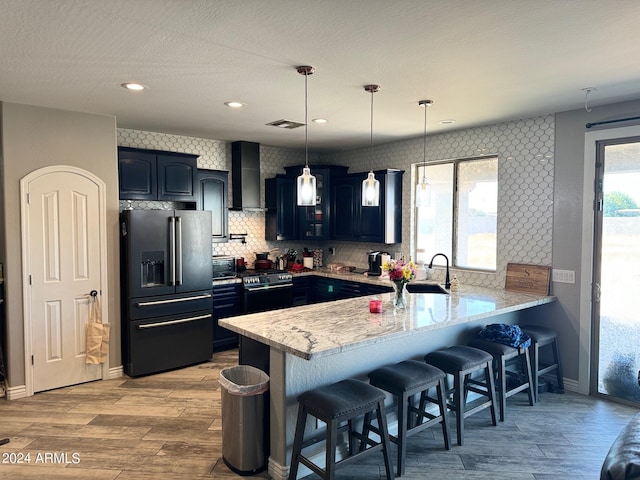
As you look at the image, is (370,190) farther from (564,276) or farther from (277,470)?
(564,276)

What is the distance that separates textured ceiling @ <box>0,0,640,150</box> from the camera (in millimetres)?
2141

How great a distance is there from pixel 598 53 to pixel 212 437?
12.1 ft

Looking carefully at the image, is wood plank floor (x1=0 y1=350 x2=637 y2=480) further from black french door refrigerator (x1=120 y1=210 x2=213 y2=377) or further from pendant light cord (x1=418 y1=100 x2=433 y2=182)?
pendant light cord (x1=418 y1=100 x2=433 y2=182)

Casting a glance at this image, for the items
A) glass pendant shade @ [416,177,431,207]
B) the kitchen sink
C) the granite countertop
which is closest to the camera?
the granite countertop

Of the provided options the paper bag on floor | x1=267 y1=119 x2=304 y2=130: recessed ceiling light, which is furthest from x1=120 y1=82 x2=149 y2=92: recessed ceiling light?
the paper bag on floor

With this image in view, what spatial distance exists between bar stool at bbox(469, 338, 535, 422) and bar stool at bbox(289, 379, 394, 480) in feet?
4.69

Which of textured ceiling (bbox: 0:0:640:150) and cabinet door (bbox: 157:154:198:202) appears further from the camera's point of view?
cabinet door (bbox: 157:154:198:202)

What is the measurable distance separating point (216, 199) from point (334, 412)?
368cm

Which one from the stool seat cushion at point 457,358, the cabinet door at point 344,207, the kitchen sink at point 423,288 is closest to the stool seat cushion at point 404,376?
the stool seat cushion at point 457,358

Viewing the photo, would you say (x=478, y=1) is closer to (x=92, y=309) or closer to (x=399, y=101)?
(x=399, y=101)

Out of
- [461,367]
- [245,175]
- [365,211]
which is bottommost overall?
[461,367]

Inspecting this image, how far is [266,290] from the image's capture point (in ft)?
18.3

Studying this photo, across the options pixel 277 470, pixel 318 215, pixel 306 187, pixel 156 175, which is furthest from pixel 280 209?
pixel 277 470

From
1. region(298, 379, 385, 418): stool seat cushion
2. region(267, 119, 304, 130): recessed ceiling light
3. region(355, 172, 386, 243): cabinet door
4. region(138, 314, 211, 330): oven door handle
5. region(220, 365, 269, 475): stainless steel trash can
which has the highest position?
region(267, 119, 304, 130): recessed ceiling light
